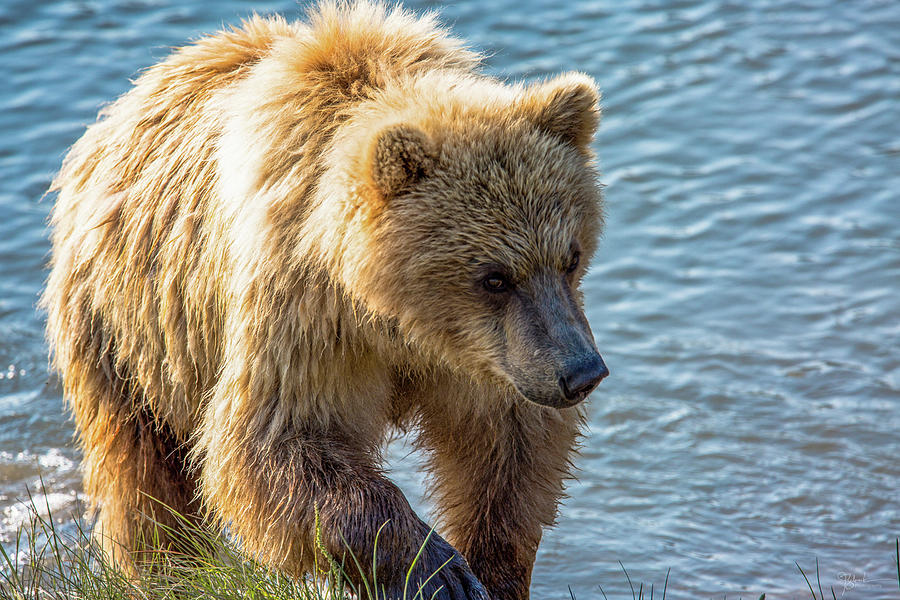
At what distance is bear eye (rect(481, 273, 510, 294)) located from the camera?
3.64m

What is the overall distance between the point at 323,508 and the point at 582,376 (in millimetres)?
959

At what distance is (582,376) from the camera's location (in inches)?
138

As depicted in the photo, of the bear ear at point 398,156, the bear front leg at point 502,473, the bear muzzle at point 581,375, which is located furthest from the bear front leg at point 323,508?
the bear ear at point 398,156

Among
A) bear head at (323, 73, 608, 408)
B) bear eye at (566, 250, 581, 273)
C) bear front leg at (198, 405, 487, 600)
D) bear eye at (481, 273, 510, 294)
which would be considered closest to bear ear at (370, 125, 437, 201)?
bear head at (323, 73, 608, 408)

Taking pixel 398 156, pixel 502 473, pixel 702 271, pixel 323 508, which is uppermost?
pixel 398 156

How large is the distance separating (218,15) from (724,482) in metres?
6.68

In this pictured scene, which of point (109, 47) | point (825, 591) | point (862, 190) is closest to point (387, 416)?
point (825, 591)

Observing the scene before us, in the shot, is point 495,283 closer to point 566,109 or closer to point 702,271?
point 566,109

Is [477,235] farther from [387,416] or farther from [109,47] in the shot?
[109,47]

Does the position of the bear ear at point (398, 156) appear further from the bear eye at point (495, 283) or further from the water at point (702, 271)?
the water at point (702, 271)

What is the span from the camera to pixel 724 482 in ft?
20.2

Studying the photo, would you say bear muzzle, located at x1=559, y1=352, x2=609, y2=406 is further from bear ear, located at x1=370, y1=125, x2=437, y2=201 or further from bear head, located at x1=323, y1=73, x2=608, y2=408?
bear ear, located at x1=370, y1=125, x2=437, y2=201

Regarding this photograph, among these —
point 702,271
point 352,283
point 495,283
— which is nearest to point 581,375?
point 495,283

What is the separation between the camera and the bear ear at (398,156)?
3527 mm
